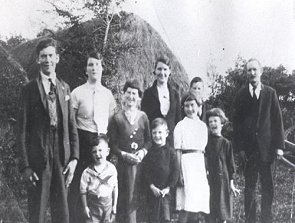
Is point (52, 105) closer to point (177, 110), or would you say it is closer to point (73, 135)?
point (73, 135)

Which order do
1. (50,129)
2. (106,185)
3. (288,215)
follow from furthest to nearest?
1. (288,215)
2. (106,185)
3. (50,129)

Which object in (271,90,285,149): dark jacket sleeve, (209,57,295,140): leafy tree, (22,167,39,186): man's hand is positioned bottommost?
(22,167,39,186): man's hand

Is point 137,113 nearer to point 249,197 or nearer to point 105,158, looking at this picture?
point 105,158

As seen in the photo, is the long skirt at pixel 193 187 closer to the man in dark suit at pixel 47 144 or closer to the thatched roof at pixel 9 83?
the man in dark suit at pixel 47 144

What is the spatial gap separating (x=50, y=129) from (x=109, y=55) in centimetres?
125

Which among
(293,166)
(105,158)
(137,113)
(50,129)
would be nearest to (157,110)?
(137,113)

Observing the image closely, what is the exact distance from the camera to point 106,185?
117 inches

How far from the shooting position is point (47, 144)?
2.68 metres

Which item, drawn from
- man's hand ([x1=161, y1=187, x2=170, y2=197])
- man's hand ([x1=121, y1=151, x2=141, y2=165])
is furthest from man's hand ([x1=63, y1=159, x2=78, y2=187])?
man's hand ([x1=161, y1=187, x2=170, y2=197])

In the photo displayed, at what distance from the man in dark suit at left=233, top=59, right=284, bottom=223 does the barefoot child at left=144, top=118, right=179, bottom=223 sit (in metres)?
0.72

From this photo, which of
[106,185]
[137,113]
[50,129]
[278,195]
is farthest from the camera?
[278,195]

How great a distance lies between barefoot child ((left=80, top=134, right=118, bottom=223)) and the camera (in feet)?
9.61

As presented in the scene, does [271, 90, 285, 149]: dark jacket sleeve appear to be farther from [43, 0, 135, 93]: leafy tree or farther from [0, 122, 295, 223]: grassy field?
[43, 0, 135, 93]: leafy tree

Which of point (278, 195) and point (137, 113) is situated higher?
point (137, 113)
